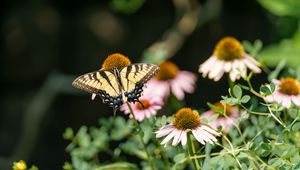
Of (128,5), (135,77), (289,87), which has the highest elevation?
(135,77)

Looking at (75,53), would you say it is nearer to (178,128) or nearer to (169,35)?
(169,35)

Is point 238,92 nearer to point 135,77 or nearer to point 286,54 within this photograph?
point 135,77

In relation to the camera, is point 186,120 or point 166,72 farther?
point 166,72

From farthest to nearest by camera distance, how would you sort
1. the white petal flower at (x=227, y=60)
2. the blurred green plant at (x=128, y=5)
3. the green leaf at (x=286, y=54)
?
the blurred green plant at (x=128, y=5) < the green leaf at (x=286, y=54) < the white petal flower at (x=227, y=60)

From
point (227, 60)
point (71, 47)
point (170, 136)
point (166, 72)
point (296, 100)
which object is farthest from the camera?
point (71, 47)

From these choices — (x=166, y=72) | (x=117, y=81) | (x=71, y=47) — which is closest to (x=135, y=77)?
(x=117, y=81)

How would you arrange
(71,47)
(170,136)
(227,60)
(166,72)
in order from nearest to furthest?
1. (170,136)
2. (227,60)
3. (166,72)
4. (71,47)

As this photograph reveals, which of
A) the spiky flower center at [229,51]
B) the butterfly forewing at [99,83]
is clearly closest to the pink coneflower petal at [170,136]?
the butterfly forewing at [99,83]

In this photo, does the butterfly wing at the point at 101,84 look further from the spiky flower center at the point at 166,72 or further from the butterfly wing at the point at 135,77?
the spiky flower center at the point at 166,72
